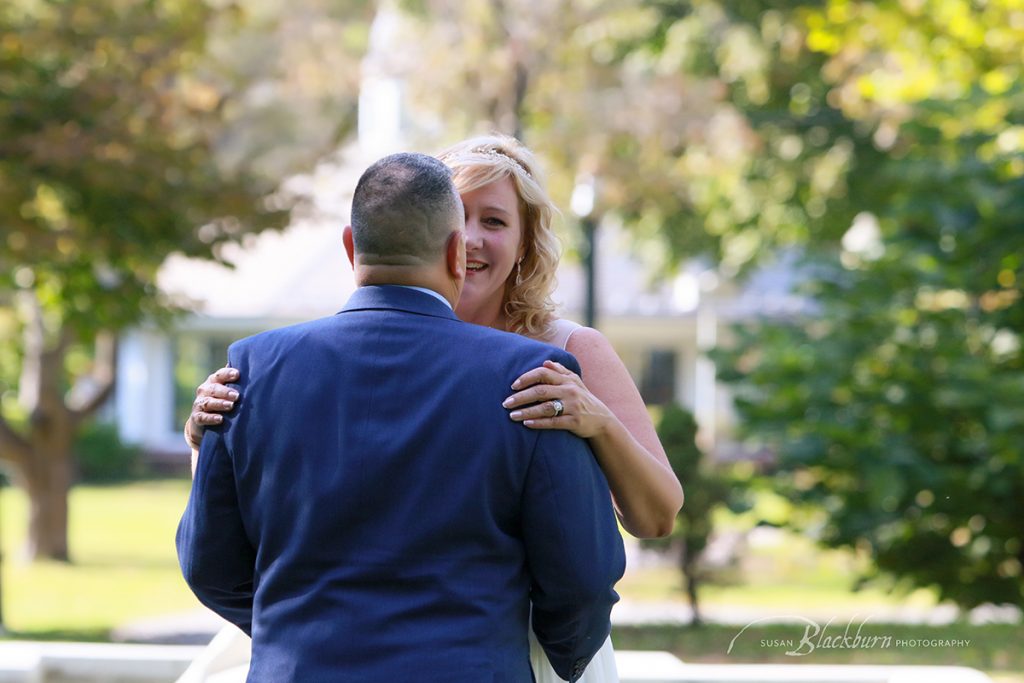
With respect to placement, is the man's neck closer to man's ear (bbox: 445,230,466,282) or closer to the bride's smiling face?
man's ear (bbox: 445,230,466,282)

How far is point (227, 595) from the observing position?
8.58 feet

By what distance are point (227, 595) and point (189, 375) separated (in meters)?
34.8

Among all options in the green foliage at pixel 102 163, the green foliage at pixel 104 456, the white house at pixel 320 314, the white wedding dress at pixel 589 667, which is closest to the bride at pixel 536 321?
the white wedding dress at pixel 589 667

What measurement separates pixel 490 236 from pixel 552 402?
1041 millimetres

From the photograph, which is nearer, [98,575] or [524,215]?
[524,215]

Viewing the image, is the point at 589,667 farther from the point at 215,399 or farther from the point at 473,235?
the point at 215,399

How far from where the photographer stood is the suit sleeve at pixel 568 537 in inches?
89.7

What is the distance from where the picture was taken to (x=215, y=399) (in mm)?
2385

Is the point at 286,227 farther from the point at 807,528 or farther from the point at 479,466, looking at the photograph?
the point at 479,466

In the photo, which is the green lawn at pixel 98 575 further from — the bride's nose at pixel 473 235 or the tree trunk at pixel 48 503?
the bride's nose at pixel 473 235

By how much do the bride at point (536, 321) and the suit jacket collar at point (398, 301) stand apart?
12.3 inches

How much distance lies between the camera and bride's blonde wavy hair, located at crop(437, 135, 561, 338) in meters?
3.22

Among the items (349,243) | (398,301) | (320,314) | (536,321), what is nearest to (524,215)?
(536,321)

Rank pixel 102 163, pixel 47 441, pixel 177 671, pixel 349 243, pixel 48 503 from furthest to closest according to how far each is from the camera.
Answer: pixel 48 503, pixel 47 441, pixel 102 163, pixel 177 671, pixel 349 243
